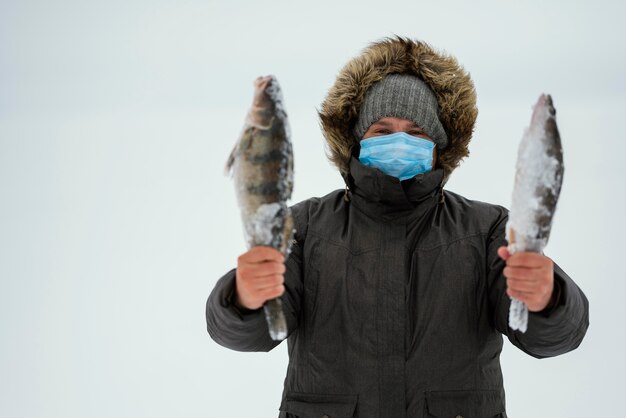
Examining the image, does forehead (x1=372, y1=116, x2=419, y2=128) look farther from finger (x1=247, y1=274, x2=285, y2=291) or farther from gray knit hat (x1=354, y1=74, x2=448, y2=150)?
finger (x1=247, y1=274, x2=285, y2=291)

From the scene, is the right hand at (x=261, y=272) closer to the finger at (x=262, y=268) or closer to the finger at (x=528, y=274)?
the finger at (x=262, y=268)

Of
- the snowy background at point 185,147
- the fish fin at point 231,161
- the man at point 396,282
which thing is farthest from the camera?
the snowy background at point 185,147

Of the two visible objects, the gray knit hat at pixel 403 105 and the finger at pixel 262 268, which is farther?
the gray knit hat at pixel 403 105

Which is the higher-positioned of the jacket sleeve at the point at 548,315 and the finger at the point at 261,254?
the finger at the point at 261,254

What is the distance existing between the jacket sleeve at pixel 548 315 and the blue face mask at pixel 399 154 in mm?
341

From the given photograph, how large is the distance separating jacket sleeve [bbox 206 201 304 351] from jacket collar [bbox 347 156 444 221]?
1.16ft

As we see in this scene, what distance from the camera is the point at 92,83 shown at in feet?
27.5

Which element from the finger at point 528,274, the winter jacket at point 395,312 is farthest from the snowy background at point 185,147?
the finger at point 528,274

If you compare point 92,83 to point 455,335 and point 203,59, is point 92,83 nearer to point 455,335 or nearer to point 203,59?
point 203,59

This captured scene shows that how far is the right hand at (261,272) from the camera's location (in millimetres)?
1716

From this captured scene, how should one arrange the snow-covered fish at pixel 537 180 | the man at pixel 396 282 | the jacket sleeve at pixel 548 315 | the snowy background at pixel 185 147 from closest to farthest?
the snow-covered fish at pixel 537 180, the jacket sleeve at pixel 548 315, the man at pixel 396 282, the snowy background at pixel 185 147

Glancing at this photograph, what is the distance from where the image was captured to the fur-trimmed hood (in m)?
2.21

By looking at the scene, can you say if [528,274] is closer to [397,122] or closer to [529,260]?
[529,260]

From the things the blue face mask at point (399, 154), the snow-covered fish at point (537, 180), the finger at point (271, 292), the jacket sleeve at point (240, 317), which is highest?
the blue face mask at point (399, 154)
